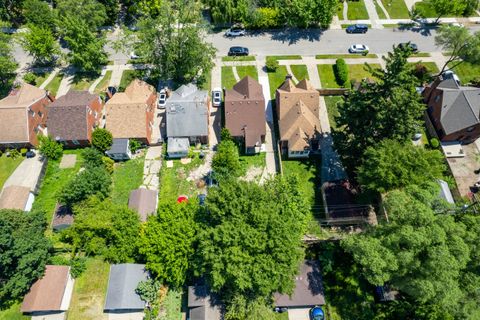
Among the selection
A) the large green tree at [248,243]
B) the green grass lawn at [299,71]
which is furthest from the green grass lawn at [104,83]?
the large green tree at [248,243]

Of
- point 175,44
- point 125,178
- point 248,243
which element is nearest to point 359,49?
point 175,44

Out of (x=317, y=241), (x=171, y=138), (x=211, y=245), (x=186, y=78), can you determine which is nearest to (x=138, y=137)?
(x=171, y=138)

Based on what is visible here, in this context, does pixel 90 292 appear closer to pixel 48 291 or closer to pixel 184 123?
pixel 48 291

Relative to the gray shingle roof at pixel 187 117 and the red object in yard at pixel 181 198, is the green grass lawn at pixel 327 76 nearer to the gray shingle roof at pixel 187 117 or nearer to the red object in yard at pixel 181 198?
the gray shingle roof at pixel 187 117

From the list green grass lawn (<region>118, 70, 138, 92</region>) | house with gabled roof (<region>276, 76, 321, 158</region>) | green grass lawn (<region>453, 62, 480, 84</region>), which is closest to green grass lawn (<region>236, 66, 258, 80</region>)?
house with gabled roof (<region>276, 76, 321, 158</region>)

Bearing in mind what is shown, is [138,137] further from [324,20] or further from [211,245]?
[324,20]
